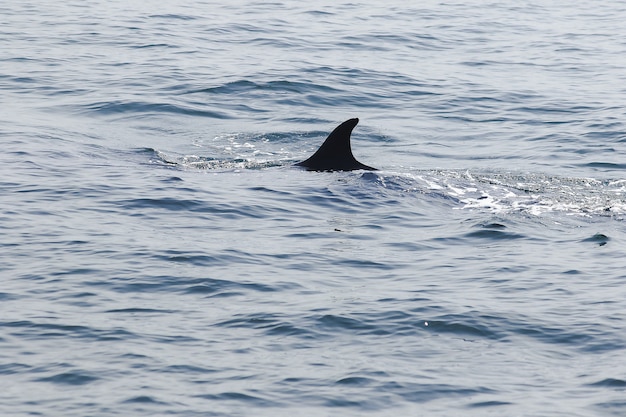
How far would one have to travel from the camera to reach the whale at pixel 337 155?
17141 millimetres

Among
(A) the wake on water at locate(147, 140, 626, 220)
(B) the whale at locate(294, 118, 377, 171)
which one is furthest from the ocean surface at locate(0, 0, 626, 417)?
(B) the whale at locate(294, 118, 377, 171)

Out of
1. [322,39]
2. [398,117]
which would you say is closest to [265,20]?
[322,39]

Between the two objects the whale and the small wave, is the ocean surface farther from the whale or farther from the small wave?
the whale

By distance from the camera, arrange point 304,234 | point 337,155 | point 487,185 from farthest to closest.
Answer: point 337,155 → point 487,185 → point 304,234

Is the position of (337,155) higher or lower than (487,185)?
higher

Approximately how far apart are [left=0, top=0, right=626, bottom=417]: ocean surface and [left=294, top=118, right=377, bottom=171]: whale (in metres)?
0.30

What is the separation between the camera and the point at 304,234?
48.1ft

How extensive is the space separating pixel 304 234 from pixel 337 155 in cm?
296

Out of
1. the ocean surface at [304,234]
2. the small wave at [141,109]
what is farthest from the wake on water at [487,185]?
the small wave at [141,109]

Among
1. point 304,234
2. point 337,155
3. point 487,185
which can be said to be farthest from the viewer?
point 337,155

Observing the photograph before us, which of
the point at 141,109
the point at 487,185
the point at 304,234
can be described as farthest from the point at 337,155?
the point at 141,109

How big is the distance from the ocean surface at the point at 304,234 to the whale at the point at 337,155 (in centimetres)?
30

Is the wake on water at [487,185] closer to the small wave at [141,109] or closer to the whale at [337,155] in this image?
the whale at [337,155]

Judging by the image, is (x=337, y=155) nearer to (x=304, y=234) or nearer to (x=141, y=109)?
(x=304, y=234)
